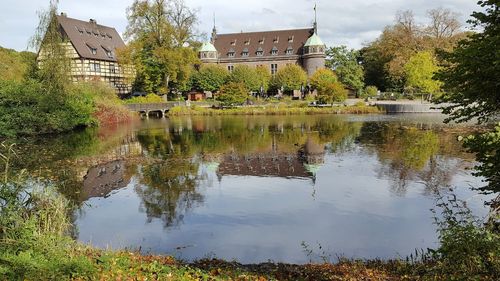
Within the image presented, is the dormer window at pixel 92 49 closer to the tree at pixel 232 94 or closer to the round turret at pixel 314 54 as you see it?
the tree at pixel 232 94


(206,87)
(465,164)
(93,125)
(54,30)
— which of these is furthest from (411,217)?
(206,87)

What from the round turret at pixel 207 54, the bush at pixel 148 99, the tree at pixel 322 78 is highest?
the round turret at pixel 207 54

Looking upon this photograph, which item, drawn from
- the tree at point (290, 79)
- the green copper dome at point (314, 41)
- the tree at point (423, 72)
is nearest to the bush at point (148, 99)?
the tree at point (290, 79)

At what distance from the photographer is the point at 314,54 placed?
228 ft

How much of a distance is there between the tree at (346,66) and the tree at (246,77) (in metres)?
15.0

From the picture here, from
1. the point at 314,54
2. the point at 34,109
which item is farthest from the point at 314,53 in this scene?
the point at 34,109

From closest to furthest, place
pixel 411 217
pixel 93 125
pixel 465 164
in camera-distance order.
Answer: pixel 411 217, pixel 465 164, pixel 93 125

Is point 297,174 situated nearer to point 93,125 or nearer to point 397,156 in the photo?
point 397,156

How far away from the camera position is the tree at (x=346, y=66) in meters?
66.8

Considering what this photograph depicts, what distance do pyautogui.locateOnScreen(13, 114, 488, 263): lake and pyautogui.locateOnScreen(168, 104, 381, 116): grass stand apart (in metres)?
19.6

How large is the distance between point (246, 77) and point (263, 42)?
19604 millimetres

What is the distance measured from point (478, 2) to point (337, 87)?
44606mm

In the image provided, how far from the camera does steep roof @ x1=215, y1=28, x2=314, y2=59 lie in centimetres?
7456

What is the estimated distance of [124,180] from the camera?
52.8 feet
